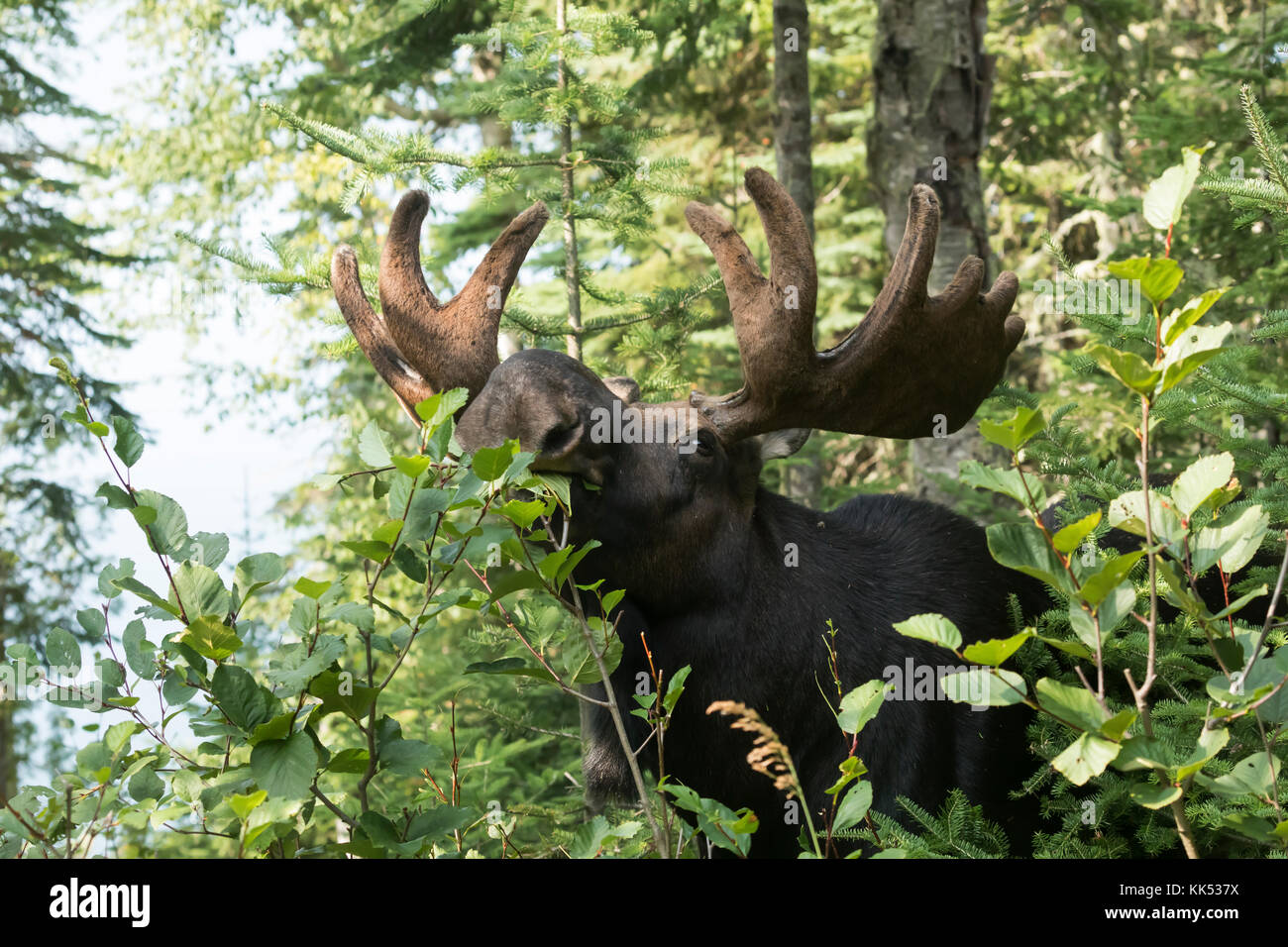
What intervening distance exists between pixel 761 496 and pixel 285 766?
2.22 metres

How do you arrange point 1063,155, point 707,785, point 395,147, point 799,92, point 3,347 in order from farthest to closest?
1. point 3,347
2. point 1063,155
3. point 799,92
4. point 395,147
5. point 707,785

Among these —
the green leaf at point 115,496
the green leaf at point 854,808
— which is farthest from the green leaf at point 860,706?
the green leaf at point 115,496

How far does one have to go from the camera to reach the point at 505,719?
19.0ft

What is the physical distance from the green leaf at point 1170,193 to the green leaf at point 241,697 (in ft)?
6.15

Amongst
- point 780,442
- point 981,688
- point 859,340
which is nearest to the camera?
point 981,688

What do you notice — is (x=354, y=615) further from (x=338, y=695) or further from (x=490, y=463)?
(x=490, y=463)

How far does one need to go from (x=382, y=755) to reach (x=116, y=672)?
0.59 m

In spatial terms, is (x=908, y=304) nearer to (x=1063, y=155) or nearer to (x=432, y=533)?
(x=432, y=533)

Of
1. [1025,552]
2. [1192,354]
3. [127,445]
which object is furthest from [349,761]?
[1192,354]

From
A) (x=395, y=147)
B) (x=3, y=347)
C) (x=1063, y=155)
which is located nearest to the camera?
(x=395, y=147)

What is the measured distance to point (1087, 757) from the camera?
6.52 ft

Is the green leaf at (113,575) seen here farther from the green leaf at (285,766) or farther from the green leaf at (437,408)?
the green leaf at (437,408)
